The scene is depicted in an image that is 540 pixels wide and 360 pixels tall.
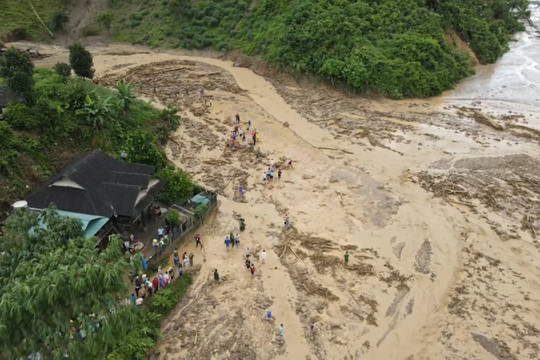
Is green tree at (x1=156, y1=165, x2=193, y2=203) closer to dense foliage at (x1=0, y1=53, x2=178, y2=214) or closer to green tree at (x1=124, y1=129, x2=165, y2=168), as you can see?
green tree at (x1=124, y1=129, x2=165, y2=168)

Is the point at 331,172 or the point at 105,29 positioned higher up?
the point at 105,29

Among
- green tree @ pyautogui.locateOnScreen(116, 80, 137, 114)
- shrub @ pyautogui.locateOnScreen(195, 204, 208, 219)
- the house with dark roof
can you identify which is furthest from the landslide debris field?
green tree @ pyautogui.locateOnScreen(116, 80, 137, 114)

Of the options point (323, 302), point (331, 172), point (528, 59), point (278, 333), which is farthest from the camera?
point (528, 59)

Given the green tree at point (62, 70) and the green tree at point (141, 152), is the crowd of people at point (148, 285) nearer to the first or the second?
the green tree at point (141, 152)

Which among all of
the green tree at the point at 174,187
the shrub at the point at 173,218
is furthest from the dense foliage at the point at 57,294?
the green tree at the point at 174,187

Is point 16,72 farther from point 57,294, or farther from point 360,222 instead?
point 360,222

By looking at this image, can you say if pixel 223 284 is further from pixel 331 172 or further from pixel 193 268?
pixel 331 172

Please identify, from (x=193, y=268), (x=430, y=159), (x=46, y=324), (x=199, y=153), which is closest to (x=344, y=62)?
(x=430, y=159)

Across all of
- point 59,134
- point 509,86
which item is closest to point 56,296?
point 59,134
